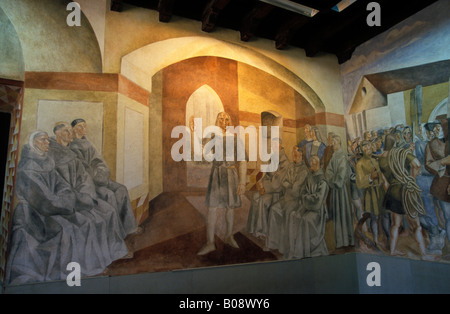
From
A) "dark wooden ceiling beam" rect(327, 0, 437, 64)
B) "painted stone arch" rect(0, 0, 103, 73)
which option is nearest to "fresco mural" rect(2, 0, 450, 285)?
"painted stone arch" rect(0, 0, 103, 73)

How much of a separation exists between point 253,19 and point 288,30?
0.82 meters

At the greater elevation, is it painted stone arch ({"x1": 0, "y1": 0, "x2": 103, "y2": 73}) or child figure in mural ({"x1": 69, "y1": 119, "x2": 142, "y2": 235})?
painted stone arch ({"x1": 0, "y1": 0, "x2": 103, "y2": 73})

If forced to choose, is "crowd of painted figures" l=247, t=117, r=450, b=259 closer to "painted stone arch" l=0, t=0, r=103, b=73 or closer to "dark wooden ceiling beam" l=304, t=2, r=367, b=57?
"dark wooden ceiling beam" l=304, t=2, r=367, b=57

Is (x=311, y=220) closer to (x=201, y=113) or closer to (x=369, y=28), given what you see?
(x=201, y=113)

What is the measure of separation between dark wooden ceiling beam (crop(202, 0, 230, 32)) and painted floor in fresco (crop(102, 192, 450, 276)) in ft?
10.7

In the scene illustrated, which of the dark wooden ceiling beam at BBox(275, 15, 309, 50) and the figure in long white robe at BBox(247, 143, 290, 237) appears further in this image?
the figure in long white robe at BBox(247, 143, 290, 237)

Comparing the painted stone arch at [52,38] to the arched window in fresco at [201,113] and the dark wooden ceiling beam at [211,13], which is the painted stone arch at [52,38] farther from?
the dark wooden ceiling beam at [211,13]

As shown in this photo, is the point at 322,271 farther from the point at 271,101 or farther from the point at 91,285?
the point at 91,285

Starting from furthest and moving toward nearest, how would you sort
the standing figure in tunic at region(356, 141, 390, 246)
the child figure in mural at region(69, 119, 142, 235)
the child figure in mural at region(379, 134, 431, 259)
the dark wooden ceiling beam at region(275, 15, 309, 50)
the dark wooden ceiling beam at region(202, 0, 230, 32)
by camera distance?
1. the standing figure in tunic at region(356, 141, 390, 246)
2. the dark wooden ceiling beam at region(275, 15, 309, 50)
3. the child figure in mural at region(379, 134, 431, 259)
4. the dark wooden ceiling beam at region(202, 0, 230, 32)
5. the child figure in mural at region(69, 119, 142, 235)

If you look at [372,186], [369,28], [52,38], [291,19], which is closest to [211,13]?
[291,19]

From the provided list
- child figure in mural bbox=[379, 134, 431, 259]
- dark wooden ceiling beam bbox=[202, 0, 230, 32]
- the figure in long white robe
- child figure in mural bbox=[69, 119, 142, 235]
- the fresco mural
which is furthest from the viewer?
the figure in long white robe

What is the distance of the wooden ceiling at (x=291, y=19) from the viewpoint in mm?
5984

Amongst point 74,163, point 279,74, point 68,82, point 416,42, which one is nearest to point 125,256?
point 74,163

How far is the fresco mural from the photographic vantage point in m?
4.89
